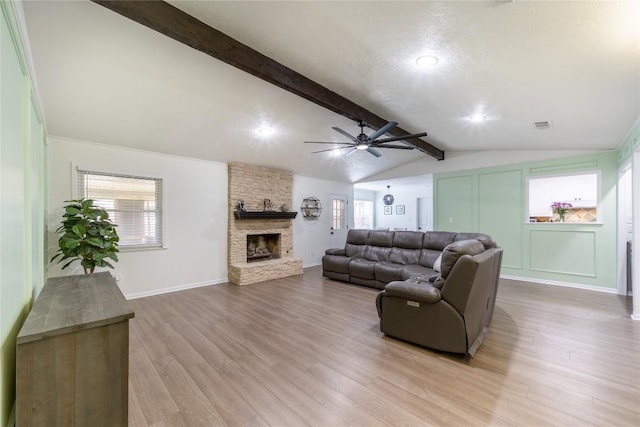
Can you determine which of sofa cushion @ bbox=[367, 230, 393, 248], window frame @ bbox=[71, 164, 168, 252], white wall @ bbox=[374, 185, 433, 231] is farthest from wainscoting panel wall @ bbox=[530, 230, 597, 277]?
window frame @ bbox=[71, 164, 168, 252]

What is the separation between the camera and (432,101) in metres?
3.56

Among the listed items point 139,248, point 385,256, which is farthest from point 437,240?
point 139,248

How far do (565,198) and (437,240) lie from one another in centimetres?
396

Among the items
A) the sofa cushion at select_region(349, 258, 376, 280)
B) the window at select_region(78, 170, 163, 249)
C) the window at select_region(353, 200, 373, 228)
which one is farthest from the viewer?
the window at select_region(353, 200, 373, 228)

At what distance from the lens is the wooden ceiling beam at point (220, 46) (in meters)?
2.06

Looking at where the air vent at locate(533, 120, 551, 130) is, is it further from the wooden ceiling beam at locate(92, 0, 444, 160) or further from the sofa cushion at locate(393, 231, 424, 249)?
the wooden ceiling beam at locate(92, 0, 444, 160)

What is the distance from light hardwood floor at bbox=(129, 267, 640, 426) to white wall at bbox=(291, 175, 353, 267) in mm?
3399

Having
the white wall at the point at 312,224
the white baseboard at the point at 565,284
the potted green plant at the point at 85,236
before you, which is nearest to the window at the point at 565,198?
the white baseboard at the point at 565,284

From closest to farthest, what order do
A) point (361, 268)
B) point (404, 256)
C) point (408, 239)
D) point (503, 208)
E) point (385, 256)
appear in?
point (361, 268), point (404, 256), point (408, 239), point (385, 256), point (503, 208)

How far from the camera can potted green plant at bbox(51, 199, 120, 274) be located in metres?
3.44

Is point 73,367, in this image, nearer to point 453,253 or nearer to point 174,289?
point 453,253

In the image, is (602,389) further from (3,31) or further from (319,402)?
(3,31)

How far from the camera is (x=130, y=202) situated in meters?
4.51

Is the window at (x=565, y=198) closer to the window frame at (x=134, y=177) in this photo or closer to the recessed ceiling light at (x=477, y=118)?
the recessed ceiling light at (x=477, y=118)
